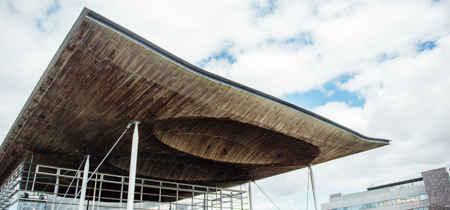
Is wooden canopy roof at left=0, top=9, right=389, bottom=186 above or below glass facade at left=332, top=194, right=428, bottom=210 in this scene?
above

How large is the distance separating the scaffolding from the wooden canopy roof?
0.87 metres

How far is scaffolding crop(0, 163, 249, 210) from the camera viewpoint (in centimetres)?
1573

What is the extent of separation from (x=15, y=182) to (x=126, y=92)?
10385 mm

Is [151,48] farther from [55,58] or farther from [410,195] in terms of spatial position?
[410,195]

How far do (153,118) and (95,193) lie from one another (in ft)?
26.3

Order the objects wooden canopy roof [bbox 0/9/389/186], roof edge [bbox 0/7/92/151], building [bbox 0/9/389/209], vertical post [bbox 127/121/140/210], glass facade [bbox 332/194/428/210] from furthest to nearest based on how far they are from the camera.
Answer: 1. glass facade [bbox 332/194/428/210]
2. vertical post [bbox 127/121/140/210]
3. building [bbox 0/9/389/209]
4. wooden canopy roof [bbox 0/9/389/186]
5. roof edge [bbox 0/7/92/151]

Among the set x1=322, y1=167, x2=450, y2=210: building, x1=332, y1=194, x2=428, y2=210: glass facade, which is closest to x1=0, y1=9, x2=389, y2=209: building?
x1=322, y1=167, x2=450, y2=210: building

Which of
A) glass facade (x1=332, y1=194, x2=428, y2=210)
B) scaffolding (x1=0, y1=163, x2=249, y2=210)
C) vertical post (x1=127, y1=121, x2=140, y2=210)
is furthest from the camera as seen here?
glass facade (x1=332, y1=194, x2=428, y2=210)

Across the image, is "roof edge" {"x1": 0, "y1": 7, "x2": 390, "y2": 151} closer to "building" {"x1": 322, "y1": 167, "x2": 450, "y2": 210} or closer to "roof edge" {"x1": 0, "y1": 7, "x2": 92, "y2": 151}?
"roof edge" {"x1": 0, "y1": 7, "x2": 92, "y2": 151}

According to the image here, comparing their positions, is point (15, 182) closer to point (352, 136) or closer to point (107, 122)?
point (107, 122)

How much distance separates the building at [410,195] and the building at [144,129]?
1584 inches

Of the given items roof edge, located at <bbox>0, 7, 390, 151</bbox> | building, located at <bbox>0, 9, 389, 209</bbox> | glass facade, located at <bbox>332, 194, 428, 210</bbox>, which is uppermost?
roof edge, located at <bbox>0, 7, 390, 151</bbox>

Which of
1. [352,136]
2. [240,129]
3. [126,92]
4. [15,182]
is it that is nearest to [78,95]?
[126,92]

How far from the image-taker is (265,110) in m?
13.4
